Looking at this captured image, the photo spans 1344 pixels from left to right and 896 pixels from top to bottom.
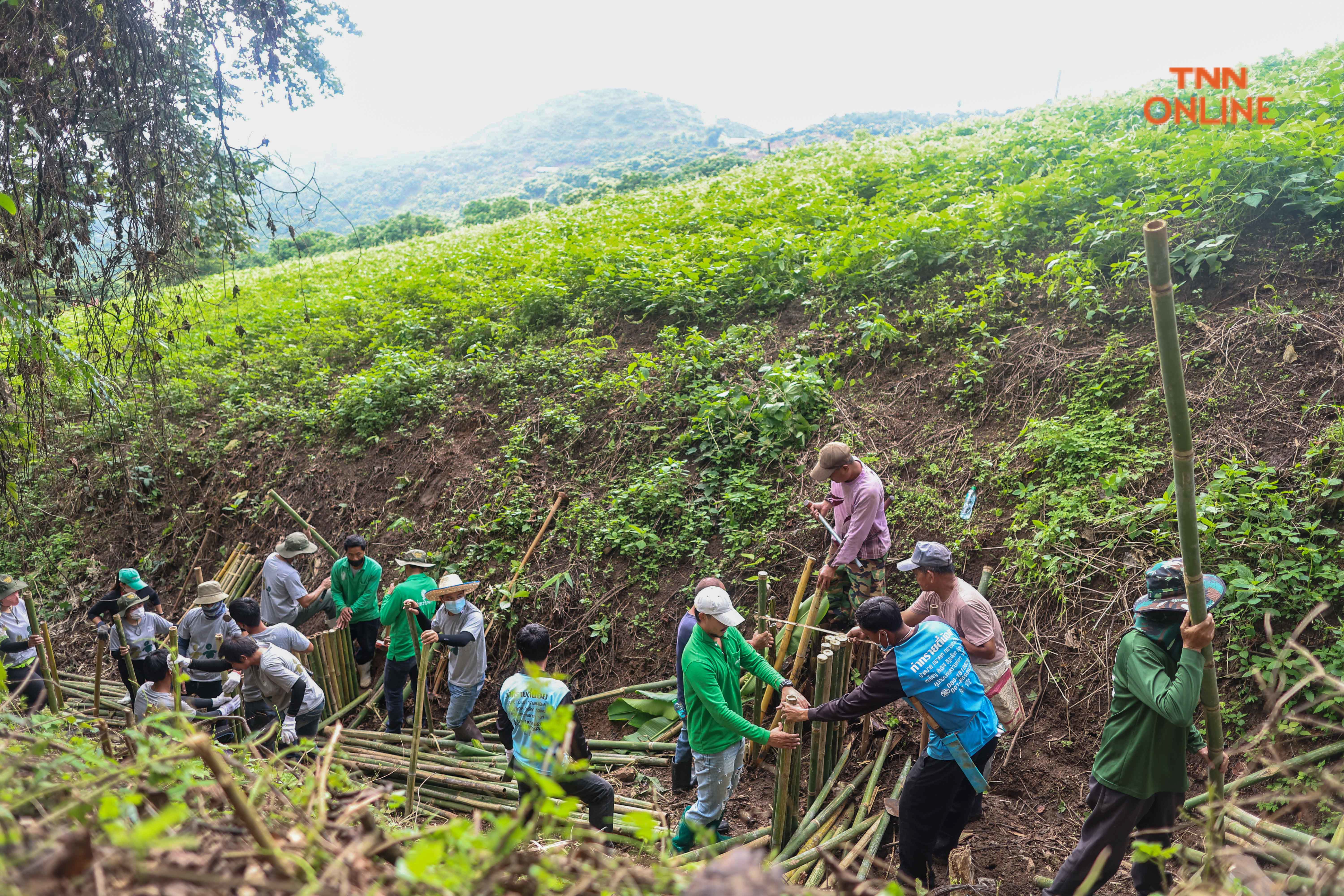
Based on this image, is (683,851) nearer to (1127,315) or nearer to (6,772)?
(6,772)

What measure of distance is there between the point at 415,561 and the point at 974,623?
4.83 m

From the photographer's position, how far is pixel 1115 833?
329 centimetres

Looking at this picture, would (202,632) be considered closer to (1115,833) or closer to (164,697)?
(164,697)

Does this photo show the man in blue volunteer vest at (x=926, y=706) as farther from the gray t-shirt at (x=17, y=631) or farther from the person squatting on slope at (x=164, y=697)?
the gray t-shirt at (x=17, y=631)

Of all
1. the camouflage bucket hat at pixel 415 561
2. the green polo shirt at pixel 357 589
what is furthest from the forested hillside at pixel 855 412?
the green polo shirt at pixel 357 589

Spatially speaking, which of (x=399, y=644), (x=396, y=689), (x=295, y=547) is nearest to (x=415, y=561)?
(x=399, y=644)

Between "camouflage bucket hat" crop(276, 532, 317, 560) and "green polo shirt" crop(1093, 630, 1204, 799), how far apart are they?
265 inches

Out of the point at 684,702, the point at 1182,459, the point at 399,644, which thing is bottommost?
the point at 399,644

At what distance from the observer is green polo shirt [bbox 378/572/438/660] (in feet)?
20.6

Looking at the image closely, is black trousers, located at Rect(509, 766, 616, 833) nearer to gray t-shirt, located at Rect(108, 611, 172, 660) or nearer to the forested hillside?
the forested hillside

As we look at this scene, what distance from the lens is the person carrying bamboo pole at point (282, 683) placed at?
16.2 feet

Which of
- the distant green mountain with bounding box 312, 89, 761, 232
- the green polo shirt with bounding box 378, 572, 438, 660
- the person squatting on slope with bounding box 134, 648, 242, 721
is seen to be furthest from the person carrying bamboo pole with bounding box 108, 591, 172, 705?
the distant green mountain with bounding box 312, 89, 761, 232

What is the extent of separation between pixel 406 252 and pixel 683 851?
591 inches

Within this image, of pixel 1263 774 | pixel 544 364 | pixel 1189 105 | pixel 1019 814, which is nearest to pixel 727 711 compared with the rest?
pixel 1019 814
